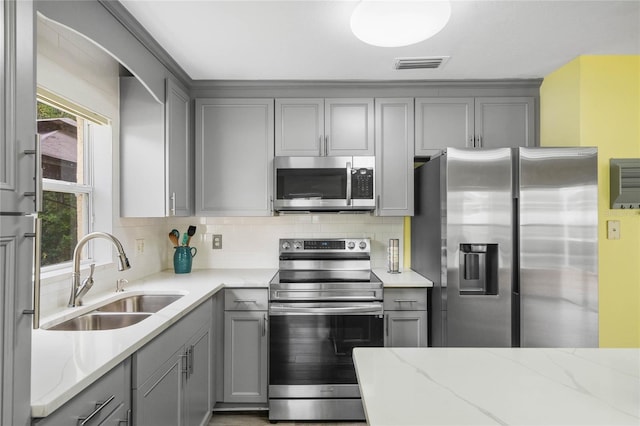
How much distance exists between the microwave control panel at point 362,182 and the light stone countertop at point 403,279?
0.61 meters

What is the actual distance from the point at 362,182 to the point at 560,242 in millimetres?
1297

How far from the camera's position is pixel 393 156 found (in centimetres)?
287

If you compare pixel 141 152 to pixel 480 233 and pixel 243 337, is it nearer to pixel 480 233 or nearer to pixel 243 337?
pixel 243 337

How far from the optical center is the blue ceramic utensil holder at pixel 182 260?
2889mm

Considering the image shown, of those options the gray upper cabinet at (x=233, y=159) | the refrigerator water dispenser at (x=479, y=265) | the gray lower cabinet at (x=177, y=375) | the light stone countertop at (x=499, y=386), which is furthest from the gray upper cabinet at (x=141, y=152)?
the refrigerator water dispenser at (x=479, y=265)

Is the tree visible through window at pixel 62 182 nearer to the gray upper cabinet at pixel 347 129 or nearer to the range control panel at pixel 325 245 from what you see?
the range control panel at pixel 325 245

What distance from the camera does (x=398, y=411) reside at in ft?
2.80

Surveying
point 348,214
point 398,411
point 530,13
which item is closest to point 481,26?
point 530,13

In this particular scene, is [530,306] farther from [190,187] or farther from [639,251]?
[190,187]

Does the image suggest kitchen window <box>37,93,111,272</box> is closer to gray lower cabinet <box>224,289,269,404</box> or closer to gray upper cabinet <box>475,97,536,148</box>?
gray lower cabinet <box>224,289,269,404</box>

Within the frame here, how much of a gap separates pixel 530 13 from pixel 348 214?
1.73 meters

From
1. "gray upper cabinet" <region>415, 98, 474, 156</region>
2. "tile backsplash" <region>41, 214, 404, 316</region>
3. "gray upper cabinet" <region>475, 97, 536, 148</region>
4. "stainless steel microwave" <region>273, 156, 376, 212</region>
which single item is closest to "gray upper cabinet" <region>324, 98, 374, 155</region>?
"stainless steel microwave" <region>273, 156, 376, 212</region>

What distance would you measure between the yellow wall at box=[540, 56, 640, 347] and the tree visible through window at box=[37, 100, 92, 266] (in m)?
3.11

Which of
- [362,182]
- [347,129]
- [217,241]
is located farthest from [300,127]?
[217,241]
